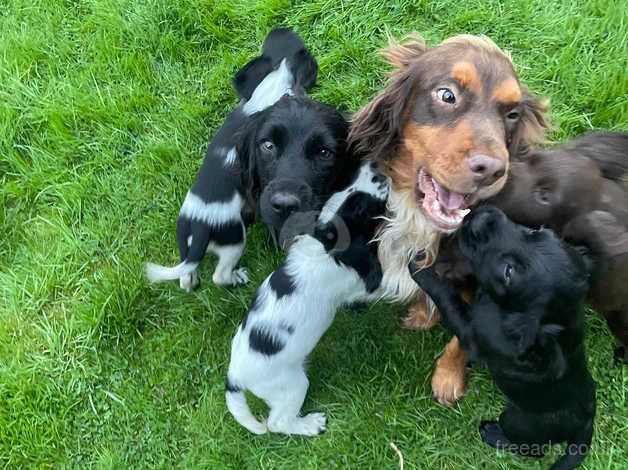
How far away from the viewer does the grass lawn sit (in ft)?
12.5

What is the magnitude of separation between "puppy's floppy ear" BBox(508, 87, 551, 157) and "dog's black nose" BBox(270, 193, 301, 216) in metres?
1.09

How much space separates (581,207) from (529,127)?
1.70ft

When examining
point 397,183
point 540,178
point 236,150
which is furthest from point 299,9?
point 540,178

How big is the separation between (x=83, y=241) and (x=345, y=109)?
1.98 m

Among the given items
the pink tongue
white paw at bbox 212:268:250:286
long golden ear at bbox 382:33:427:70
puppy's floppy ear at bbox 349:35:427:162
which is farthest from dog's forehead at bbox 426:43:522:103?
white paw at bbox 212:268:250:286

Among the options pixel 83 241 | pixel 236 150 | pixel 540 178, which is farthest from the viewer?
pixel 83 241

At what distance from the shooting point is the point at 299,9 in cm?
482

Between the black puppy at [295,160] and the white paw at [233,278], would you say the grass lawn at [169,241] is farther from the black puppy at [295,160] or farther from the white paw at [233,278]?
the black puppy at [295,160]

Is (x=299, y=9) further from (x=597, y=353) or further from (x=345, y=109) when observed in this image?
(x=597, y=353)

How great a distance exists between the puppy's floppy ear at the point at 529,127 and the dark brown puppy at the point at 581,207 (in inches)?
2.6

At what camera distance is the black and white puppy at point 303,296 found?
10.5 ft

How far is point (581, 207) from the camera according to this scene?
3061 mm

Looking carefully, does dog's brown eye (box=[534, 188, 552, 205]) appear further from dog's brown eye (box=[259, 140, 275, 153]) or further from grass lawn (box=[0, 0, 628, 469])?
dog's brown eye (box=[259, 140, 275, 153])

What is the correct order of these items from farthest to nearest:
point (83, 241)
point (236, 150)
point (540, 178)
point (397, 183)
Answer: point (83, 241) → point (236, 150) → point (397, 183) → point (540, 178)
